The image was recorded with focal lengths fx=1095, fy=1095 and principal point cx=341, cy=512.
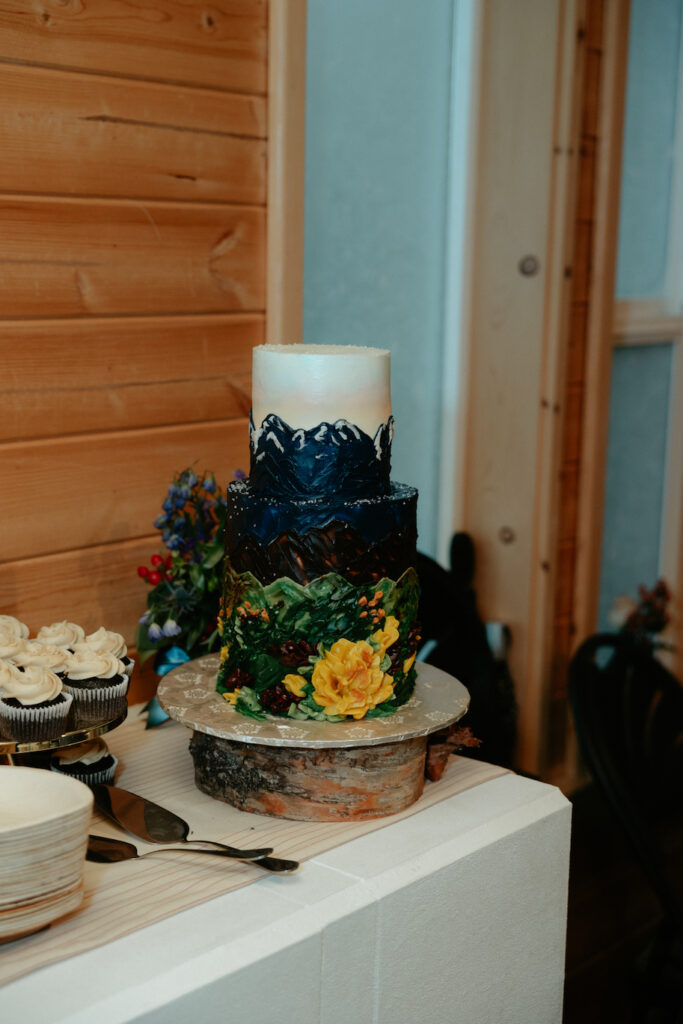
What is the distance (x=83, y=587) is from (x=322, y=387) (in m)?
0.45

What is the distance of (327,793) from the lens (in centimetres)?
94

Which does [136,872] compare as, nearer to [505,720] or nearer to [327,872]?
[327,872]

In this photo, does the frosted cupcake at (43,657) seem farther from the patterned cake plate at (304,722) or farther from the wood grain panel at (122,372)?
the wood grain panel at (122,372)

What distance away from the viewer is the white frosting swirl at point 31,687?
2.97 feet

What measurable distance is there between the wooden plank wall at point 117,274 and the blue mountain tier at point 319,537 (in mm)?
315

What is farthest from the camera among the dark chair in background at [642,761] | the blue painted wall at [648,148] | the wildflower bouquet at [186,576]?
the blue painted wall at [648,148]

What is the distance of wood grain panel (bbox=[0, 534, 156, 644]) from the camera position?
3.81 ft

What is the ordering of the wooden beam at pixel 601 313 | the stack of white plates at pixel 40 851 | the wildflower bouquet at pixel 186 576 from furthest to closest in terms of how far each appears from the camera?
the wooden beam at pixel 601 313
the wildflower bouquet at pixel 186 576
the stack of white plates at pixel 40 851

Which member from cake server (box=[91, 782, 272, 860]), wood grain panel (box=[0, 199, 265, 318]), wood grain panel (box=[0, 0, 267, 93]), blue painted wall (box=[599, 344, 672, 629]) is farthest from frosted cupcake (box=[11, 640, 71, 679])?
blue painted wall (box=[599, 344, 672, 629])

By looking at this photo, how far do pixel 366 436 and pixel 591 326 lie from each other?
4.37ft

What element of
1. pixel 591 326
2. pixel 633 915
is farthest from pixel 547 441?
pixel 633 915

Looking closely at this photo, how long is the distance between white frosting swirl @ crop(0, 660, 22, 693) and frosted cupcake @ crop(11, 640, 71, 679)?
0.03m

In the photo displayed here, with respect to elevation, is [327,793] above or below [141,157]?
below

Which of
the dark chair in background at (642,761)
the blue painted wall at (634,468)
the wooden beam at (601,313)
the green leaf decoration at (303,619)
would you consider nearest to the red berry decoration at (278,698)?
the green leaf decoration at (303,619)
